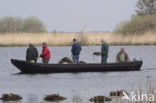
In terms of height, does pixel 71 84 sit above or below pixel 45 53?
below

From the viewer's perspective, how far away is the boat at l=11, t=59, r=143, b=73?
28.5m

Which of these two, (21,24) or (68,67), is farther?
(21,24)

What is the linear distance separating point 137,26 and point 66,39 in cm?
939

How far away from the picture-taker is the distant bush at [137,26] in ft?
193

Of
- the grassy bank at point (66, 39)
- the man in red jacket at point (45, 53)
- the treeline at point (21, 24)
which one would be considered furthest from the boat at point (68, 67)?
the treeline at point (21, 24)

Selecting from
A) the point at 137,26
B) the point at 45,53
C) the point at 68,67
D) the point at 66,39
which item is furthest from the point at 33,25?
the point at 45,53

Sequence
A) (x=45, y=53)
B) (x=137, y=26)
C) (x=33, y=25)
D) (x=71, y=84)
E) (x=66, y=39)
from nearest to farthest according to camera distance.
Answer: (x=71, y=84)
(x=45, y=53)
(x=66, y=39)
(x=137, y=26)
(x=33, y=25)

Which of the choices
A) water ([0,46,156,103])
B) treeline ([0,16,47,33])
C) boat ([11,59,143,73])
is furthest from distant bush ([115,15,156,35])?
boat ([11,59,143,73])

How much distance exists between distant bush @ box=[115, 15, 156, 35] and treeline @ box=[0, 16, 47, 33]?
21.8m

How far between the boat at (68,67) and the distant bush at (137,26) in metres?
29.2

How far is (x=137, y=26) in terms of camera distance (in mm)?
59562

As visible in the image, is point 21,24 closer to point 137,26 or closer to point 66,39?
point 137,26

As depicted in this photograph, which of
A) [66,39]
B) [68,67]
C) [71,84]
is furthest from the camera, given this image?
[66,39]

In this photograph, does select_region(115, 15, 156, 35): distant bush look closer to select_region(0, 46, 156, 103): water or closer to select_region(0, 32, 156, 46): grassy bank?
select_region(0, 32, 156, 46): grassy bank
